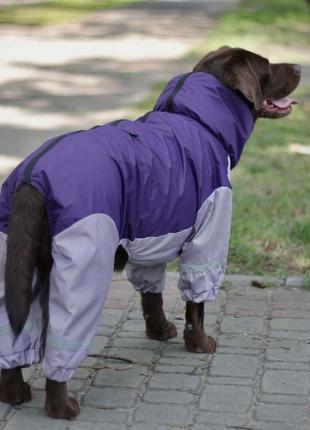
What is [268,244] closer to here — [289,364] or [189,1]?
[289,364]

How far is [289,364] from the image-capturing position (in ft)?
14.1

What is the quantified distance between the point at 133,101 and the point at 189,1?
20098 mm

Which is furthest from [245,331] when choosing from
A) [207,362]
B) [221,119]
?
[221,119]

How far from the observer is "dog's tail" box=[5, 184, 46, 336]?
3500 millimetres

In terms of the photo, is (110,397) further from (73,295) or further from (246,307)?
(246,307)

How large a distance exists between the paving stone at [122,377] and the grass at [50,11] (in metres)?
18.9

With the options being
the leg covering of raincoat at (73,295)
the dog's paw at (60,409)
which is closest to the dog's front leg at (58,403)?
the dog's paw at (60,409)

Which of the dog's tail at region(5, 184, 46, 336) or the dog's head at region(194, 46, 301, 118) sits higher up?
the dog's head at region(194, 46, 301, 118)

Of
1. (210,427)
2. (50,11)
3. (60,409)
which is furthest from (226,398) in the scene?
(50,11)

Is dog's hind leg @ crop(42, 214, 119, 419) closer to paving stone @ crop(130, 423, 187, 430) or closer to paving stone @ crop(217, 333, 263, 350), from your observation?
paving stone @ crop(130, 423, 187, 430)

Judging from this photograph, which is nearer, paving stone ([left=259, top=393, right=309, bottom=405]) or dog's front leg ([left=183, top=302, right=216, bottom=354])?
paving stone ([left=259, top=393, right=309, bottom=405])

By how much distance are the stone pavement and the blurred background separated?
740mm

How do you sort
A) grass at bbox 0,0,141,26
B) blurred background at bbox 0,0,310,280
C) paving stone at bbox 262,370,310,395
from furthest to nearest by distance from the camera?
grass at bbox 0,0,141,26
blurred background at bbox 0,0,310,280
paving stone at bbox 262,370,310,395

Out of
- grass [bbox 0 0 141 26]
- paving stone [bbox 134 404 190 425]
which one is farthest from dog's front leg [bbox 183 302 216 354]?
grass [bbox 0 0 141 26]
